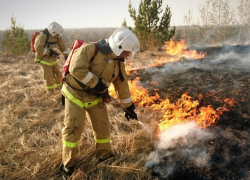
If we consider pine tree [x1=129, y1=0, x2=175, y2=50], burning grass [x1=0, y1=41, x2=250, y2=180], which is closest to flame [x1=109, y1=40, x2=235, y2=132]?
burning grass [x1=0, y1=41, x2=250, y2=180]

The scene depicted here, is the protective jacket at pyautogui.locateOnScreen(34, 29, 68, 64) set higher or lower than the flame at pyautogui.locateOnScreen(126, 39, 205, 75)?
higher

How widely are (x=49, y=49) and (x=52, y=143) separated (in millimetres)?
3332

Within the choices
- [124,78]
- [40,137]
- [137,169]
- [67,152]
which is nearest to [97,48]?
[124,78]

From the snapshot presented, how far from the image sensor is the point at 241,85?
187 inches

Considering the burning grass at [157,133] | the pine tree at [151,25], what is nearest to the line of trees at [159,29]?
the pine tree at [151,25]

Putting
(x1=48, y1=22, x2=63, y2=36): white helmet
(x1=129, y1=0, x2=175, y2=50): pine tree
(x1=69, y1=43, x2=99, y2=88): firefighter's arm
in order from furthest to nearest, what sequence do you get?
(x1=129, y1=0, x2=175, y2=50): pine tree → (x1=48, y1=22, x2=63, y2=36): white helmet → (x1=69, y1=43, x2=99, y2=88): firefighter's arm

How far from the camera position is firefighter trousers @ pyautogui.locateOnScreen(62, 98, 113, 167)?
2584mm

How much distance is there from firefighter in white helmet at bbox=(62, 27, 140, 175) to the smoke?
2.95ft

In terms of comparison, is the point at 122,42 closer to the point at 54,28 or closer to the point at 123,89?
the point at 123,89

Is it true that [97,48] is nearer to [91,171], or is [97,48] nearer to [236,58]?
[91,171]

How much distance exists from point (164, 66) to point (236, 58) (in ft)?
8.99

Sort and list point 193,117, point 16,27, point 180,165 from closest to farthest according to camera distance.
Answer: point 180,165
point 193,117
point 16,27

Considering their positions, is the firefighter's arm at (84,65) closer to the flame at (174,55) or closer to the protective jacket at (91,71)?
the protective jacket at (91,71)

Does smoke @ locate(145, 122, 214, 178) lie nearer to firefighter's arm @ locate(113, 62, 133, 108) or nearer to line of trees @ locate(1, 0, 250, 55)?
firefighter's arm @ locate(113, 62, 133, 108)
